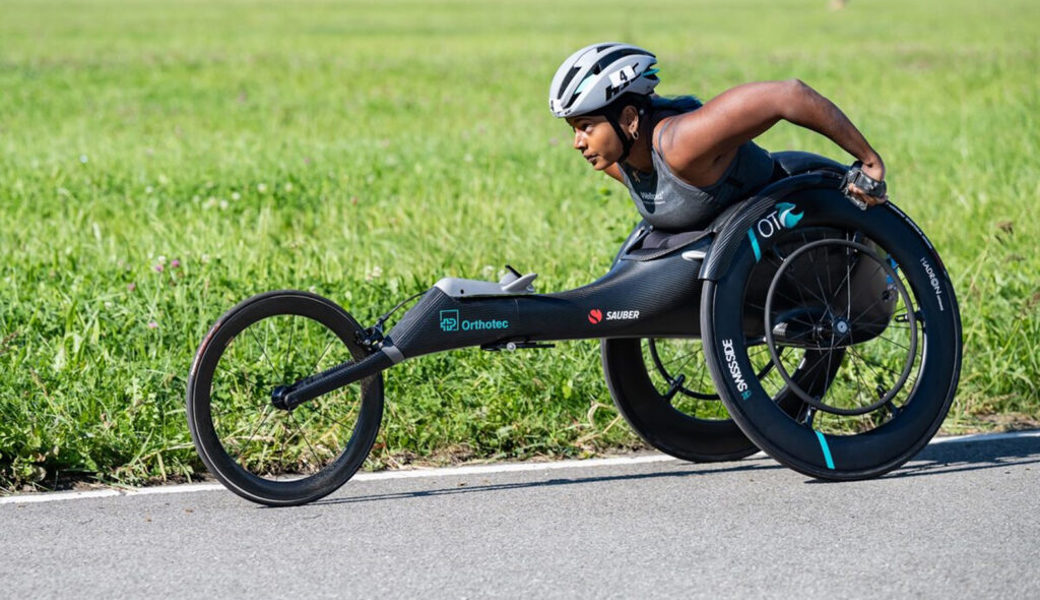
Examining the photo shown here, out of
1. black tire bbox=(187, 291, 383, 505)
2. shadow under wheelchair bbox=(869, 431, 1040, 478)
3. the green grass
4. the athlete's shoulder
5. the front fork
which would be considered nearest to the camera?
black tire bbox=(187, 291, 383, 505)

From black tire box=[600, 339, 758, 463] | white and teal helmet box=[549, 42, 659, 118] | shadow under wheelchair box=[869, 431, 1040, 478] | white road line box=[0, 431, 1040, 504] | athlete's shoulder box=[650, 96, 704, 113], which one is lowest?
white road line box=[0, 431, 1040, 504]

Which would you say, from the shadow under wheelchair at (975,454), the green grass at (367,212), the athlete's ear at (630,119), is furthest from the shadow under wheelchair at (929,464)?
the athlete's ear at (630,119)

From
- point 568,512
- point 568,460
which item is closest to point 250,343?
point 568,460

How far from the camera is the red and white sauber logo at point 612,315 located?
476 centimetres

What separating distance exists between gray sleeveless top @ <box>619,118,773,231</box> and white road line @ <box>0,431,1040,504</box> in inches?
36.8

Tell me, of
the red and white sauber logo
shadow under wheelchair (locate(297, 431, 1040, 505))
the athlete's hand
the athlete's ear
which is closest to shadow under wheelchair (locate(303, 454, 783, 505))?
shadow under wheelchair (locate(297, 431, 1040, 505))

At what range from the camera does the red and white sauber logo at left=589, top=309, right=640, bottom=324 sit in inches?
187

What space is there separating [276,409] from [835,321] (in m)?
1.97

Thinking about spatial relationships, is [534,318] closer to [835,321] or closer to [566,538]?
[566,538]

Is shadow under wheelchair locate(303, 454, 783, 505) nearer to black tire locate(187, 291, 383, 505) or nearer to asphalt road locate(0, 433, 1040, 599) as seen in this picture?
asphalt road locate(0, 433, 1040, 599)

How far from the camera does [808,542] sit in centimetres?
425

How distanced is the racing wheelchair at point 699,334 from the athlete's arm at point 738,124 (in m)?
0.20

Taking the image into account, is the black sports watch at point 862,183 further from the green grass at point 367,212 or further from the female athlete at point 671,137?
the green grass at point 367,212

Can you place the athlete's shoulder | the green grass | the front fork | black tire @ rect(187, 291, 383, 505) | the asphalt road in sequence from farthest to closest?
1. the green grass
2. the athlete's shoulder
3. the front fork
4. black tire @ rect(187, 291, 383, 505)
5. the asphalt road
